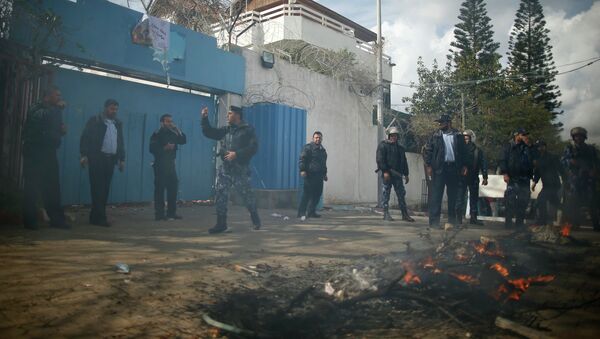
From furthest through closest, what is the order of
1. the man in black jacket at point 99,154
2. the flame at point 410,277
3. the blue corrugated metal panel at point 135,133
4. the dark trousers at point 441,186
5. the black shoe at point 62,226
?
the blue corrugated metal panel at point 135,133
the dark trousers at point 441,186
the man in black jacket at point 99,154
the black shoe at point 62,226
the flame at point 410,277

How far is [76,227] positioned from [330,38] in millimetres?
16378

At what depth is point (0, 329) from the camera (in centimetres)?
203

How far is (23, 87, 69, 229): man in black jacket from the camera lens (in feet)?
16.7

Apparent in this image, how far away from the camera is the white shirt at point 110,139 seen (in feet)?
19.6

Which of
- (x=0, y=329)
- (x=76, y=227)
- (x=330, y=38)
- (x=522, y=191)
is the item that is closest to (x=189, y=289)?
(x=0, y=329)

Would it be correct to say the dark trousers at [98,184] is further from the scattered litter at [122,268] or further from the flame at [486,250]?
the flame at [486,250]

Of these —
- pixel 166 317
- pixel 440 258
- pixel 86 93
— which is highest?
pixel 86 93

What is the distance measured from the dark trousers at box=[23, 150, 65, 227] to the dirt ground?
0.76 ft

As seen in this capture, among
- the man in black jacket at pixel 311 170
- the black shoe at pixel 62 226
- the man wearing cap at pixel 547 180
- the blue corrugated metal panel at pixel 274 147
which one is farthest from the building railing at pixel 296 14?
the black shoe at pixel 62 226

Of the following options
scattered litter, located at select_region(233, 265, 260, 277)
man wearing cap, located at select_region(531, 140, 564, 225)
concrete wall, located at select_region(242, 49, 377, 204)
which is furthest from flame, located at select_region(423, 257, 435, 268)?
concrete wall, located at select_region(242, 49, 377, 204)

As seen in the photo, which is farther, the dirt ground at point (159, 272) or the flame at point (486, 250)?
the flame at point (486, 250)

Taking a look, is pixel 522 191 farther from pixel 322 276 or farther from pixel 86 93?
pixel 86 93

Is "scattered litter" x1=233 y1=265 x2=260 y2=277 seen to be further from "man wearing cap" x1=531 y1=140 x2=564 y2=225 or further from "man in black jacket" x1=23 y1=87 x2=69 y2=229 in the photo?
"man wearing cap" x1=531 y1=140 x2=564 y2=225

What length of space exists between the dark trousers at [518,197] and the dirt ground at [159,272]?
3.11ft
